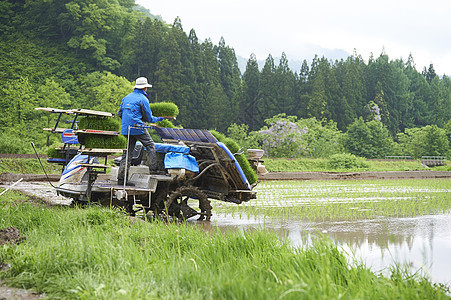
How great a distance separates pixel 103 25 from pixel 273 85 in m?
23.1

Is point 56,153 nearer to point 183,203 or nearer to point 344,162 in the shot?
point 183,203

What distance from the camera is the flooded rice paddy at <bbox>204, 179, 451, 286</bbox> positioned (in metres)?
5.48

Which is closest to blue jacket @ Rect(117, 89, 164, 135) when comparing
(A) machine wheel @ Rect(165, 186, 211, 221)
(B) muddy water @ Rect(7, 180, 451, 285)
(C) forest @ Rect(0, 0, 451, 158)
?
(A) machine wheel @ Rect(165, 186, 211, 221)

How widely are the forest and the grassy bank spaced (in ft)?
115

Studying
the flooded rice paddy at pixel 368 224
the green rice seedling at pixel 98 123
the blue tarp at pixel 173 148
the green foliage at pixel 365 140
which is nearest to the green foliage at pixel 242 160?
the flooded rice paddy at pixel 368 224

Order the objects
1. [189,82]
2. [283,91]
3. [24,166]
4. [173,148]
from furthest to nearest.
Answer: [283,91] → [189,82] → [24,166] → [173,148]

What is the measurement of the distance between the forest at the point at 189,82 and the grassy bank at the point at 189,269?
3516cm

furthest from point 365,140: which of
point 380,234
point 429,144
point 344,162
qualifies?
point 380,234

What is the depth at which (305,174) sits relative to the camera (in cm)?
2573

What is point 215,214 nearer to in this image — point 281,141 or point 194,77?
point 281,141

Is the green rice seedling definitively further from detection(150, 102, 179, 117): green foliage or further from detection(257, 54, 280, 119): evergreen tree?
detection(257, 54, 280, 119): evergreen tree

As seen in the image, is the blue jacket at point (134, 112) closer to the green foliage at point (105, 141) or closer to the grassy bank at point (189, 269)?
the green foliage at point (105, 141)

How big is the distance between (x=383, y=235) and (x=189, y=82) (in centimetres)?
5139

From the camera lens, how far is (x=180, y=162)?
7711mm
